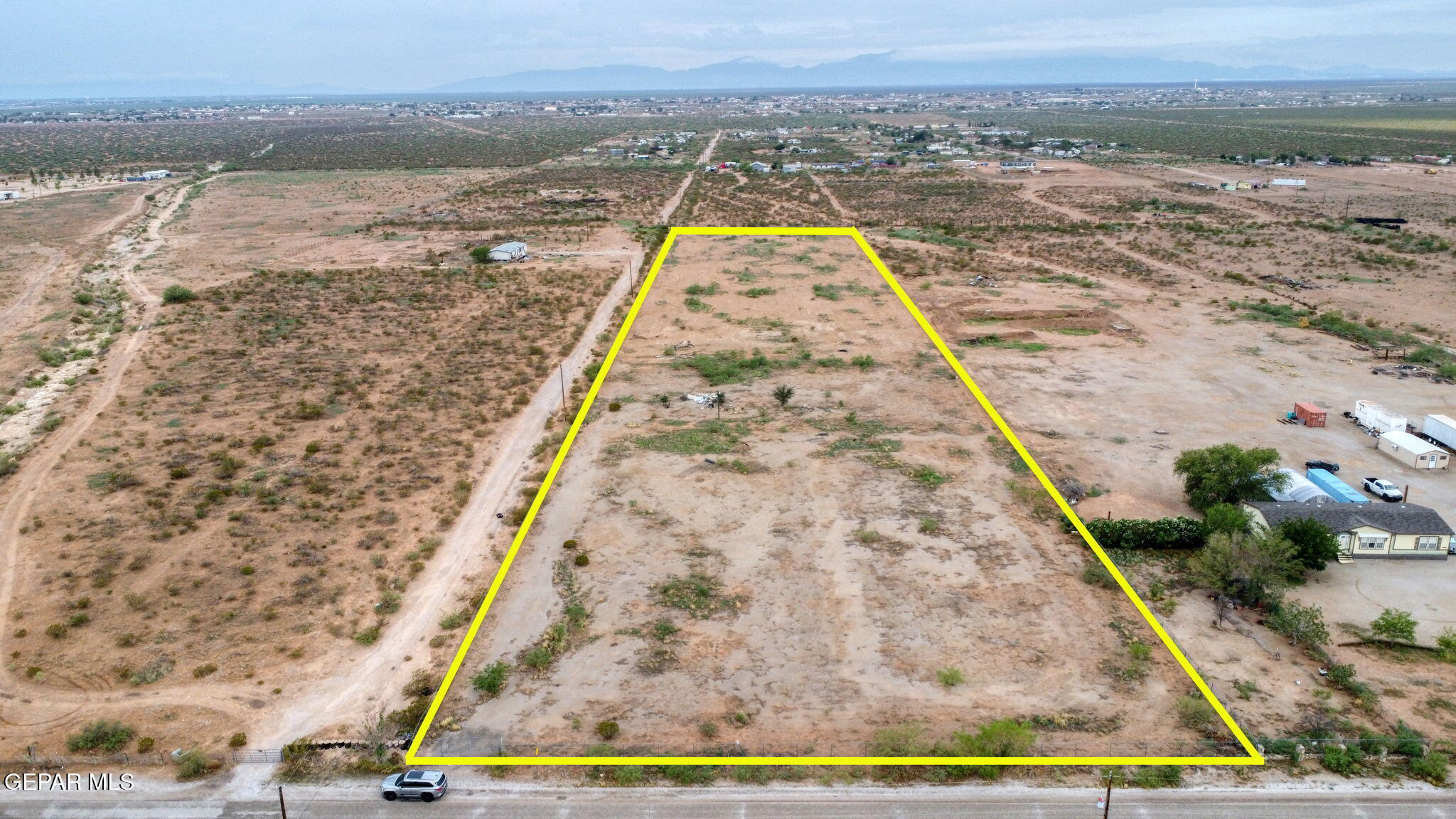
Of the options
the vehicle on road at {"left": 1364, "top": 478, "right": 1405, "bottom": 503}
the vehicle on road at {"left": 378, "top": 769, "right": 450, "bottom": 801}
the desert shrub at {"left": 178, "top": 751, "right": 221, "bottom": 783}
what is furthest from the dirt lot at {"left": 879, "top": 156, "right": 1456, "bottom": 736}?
the desert shrub at {"left": 178, "top": 751, "right": 221, "bottom": 783}

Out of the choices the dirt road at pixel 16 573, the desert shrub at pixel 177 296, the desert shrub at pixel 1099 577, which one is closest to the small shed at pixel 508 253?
the desert shrub at pixel 177 296

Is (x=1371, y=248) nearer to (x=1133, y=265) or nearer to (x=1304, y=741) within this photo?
(x=1133, y=265)

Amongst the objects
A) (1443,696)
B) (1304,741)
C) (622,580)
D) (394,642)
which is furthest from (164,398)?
(1443,696)

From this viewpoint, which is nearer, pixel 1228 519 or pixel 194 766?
pixel 194 766

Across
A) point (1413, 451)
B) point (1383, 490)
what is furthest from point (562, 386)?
point (1413, 451)

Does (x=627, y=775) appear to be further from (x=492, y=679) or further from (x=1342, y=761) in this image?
(x=1342, y=761)

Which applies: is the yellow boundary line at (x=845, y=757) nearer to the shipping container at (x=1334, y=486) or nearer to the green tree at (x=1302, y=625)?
the green tree at (x=1302, y=625)
